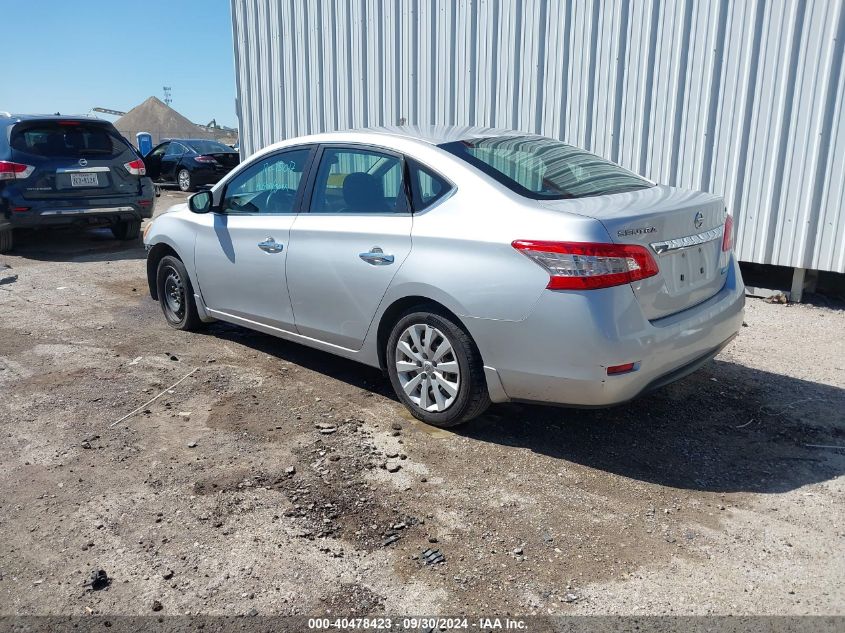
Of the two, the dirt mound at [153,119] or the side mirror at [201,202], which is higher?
the dirt mound at [153,119]

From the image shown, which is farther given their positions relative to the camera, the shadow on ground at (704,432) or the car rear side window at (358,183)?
the car rear side window at (358,183)

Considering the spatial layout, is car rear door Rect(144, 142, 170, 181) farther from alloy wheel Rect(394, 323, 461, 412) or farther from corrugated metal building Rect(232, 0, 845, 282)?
alloy wheel Rect(394, 323, 461, 412)

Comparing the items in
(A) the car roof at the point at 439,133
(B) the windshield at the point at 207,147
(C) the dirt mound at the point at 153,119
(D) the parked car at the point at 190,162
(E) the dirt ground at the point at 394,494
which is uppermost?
(C) the dirt mound at the point at 153,119

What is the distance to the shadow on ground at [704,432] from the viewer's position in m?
3.80

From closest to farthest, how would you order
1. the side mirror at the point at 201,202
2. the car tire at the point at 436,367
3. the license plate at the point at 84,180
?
the car tire at the point at 436,367 < the side mirror at the point at 201,202 < the license plate at the point at 84,180

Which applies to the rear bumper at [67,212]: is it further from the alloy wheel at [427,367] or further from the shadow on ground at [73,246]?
the alloy wheel at [427,367]

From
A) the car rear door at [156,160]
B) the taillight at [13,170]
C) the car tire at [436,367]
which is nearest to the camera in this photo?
the car tire at [436,367]

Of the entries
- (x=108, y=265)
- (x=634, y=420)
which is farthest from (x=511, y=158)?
(x=108, y=265)

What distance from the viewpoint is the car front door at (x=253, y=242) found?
16.4ft

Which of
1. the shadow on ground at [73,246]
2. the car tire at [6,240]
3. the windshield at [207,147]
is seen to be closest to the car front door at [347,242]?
the shadow on ground at [73,246]

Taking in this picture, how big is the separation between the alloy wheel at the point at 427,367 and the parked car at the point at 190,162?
15477 mm

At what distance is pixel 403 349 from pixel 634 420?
1447mm

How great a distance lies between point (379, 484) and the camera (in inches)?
146

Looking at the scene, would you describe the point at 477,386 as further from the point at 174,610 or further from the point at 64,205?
the point at 64,205
